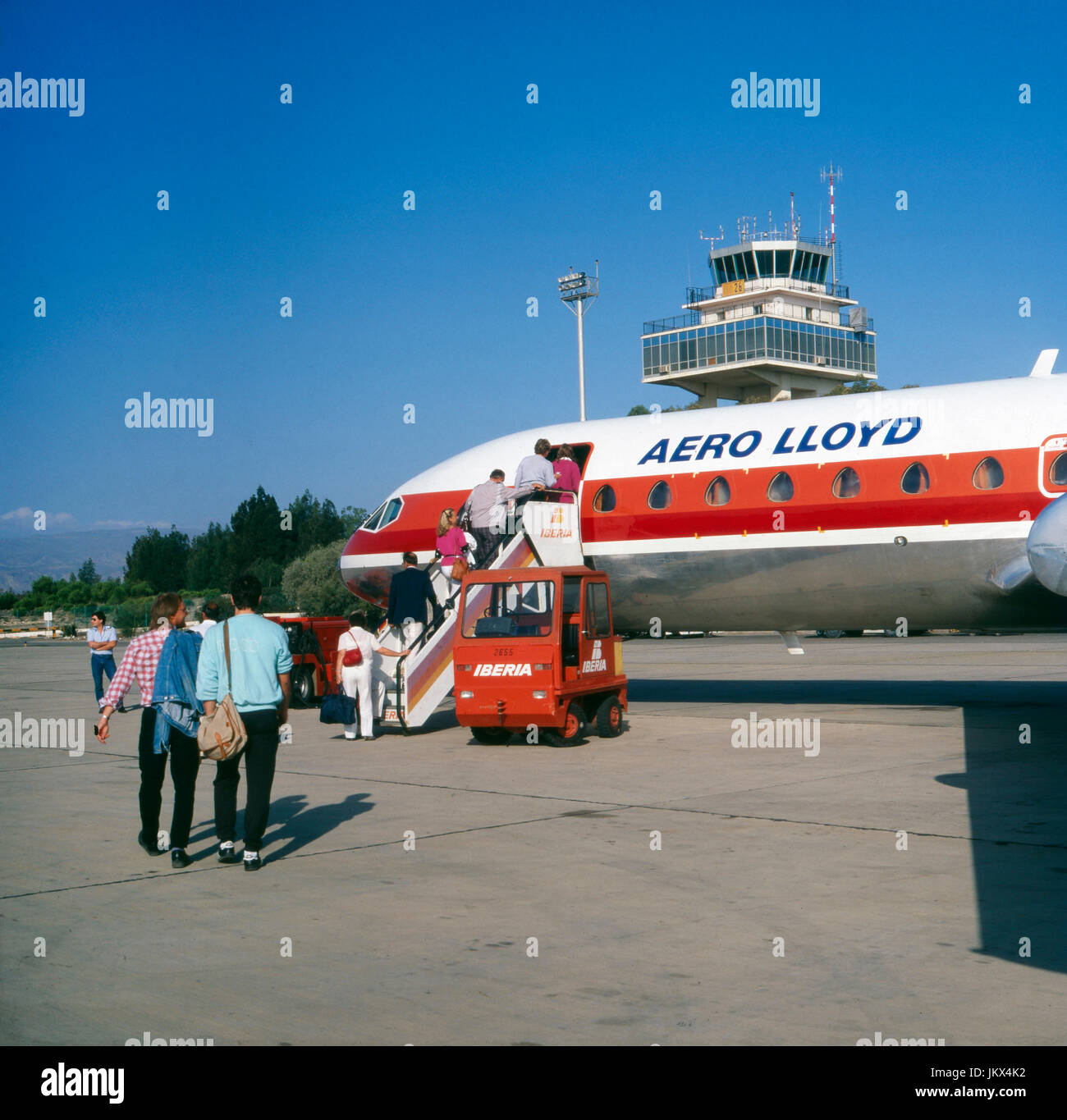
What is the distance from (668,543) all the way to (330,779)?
7244 millimetres

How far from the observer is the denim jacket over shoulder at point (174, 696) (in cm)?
923

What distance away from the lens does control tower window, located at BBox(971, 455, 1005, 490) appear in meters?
15.7

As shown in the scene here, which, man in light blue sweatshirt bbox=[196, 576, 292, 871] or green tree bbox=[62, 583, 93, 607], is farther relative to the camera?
green tree bbox=[62, 583, 93, 607]

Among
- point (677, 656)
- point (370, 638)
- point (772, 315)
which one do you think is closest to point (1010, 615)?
point (370, 638)

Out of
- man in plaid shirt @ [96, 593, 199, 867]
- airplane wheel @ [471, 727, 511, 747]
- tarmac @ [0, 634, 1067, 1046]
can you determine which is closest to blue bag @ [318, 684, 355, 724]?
tarmac @ [0, 634, 1067, 1046]

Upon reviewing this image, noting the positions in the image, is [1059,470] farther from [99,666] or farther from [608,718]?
[99,666]

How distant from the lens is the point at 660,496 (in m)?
18.5

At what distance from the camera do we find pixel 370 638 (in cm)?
1667

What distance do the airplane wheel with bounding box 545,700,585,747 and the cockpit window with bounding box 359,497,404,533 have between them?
7.64 m

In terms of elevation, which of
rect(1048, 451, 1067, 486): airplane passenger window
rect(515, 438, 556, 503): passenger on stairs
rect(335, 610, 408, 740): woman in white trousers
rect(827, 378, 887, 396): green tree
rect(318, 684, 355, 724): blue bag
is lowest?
rect(318, 684, 355, 724): blue bag

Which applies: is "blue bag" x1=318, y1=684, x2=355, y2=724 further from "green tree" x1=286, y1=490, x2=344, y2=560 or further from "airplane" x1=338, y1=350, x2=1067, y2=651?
"green tree" x1=286, y1=490, x2=344, y2=560

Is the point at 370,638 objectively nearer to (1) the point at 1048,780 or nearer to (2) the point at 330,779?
(2) the point at 330,779

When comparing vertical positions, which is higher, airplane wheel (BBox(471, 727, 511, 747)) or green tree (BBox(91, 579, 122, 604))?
green tree (BBox(91, 579, 122, 604))

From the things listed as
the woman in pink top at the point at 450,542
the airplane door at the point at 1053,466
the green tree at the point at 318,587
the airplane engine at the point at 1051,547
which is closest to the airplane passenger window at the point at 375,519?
the woman in pink top at the point at 450,542
